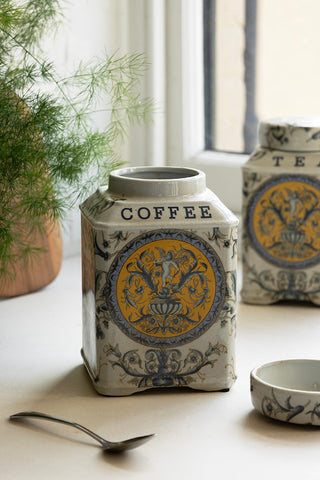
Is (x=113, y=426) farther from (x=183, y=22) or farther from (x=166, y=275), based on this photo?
(x=183, y=22)

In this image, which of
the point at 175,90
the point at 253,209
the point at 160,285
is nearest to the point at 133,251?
the point at 160,285

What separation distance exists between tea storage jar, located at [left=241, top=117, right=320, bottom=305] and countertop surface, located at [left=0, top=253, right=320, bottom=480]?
0.19 ft

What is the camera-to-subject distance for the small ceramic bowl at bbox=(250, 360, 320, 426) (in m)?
0.59

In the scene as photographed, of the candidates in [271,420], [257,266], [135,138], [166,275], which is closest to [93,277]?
[166,275]

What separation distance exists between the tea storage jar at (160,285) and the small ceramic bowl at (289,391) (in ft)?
0.15

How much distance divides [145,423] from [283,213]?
0.33m

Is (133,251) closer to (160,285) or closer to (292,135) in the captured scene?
(160,285)

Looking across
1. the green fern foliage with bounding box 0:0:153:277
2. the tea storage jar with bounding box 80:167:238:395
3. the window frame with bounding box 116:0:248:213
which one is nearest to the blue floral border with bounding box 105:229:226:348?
the tea storage jar with bounding box 80:167:238:395

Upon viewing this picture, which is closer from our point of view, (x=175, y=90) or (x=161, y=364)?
(x=161, y=364)

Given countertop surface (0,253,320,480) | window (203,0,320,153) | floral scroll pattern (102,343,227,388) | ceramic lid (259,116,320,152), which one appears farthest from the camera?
window (203,0,320,153)

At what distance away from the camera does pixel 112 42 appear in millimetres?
1118

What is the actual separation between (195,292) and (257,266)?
0.85ft

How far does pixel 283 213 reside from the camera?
870 mm

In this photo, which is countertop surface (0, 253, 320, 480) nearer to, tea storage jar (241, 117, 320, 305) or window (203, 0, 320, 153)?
tea storage jar (241, 117, 320, 305)
